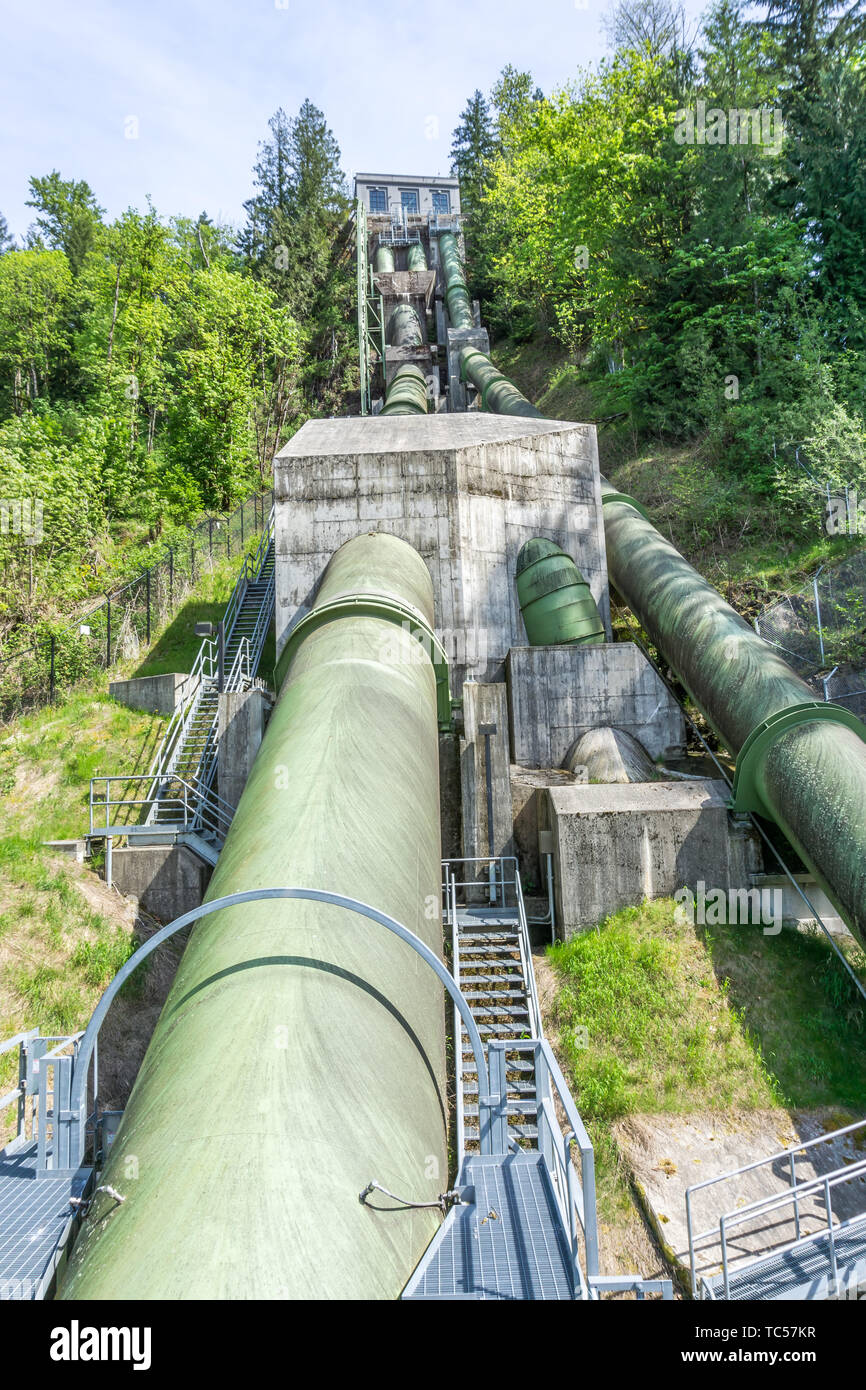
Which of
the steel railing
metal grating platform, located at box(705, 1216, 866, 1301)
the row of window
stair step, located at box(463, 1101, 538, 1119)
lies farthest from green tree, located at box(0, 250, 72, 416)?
metal grating platform, located at box(705, 1216, 866, 1301)

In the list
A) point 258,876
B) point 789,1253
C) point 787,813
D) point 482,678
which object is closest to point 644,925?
point 787,813

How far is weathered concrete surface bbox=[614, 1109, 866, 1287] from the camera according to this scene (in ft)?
23.5

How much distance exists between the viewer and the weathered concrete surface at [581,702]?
12.6m

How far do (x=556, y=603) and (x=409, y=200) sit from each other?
151ft

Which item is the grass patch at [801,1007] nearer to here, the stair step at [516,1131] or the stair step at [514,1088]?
the stair step at [514,1088]

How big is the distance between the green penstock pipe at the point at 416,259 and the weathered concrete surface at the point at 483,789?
4045 cm

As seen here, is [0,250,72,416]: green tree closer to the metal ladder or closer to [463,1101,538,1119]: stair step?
the metal ladder

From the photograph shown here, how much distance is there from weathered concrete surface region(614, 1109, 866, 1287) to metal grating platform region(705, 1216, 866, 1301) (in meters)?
0.50

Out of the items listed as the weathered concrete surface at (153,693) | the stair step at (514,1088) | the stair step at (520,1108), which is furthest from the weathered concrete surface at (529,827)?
the weathered concrete surface at (153,693)

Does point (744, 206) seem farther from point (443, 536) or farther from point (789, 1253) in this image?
point (789, 1253)

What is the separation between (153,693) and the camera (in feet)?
54.2

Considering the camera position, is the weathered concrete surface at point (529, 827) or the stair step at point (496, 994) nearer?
the stair step at point (496, 994)

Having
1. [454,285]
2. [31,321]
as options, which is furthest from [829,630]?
[454,285]

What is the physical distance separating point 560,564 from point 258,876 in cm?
1049
